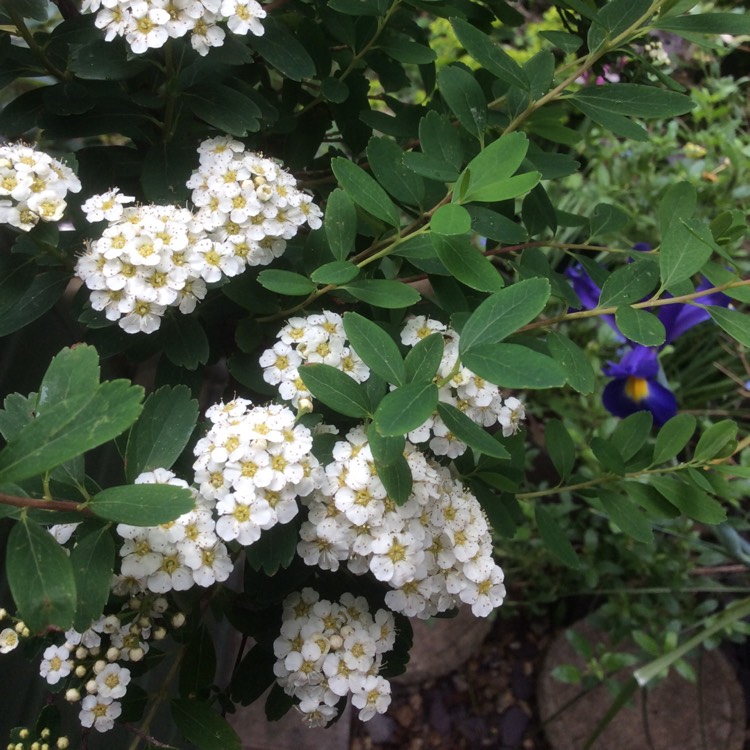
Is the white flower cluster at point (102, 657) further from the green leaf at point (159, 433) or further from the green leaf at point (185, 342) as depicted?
the green leaf at point (185, 342)

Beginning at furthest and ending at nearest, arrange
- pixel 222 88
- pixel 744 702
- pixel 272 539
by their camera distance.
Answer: pixel 744 702
pixel 222 88
pixel 272 539

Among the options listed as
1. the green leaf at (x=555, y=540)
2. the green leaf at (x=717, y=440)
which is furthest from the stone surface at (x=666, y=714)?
the green leaf at (x=717, y=440)

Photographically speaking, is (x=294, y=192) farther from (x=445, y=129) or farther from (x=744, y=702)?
(x=744, y=702)

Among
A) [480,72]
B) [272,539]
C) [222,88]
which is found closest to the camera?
[272,539]

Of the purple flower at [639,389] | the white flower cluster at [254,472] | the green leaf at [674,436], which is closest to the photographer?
the white flower cluster at [254,472]

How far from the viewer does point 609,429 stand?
157 cm

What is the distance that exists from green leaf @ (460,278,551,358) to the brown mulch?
1.25 metres

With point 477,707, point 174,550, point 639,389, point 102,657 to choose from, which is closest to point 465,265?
point 174,550

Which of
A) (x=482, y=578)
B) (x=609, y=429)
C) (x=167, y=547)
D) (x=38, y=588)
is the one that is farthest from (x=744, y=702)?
(x=38, y=588)

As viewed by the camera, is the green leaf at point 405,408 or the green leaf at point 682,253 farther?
the green leaf at point 682,253

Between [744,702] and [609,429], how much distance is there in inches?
26.4

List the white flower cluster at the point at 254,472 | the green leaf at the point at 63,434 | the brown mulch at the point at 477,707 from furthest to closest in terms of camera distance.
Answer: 1. the brown mulch at the point at 477,707
2. the white flower cluster at the point at 254,472
3. the green leaf at the point at 63,434

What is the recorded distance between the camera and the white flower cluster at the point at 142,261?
2.11 ft

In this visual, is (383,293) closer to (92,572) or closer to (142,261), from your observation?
(142,261)
